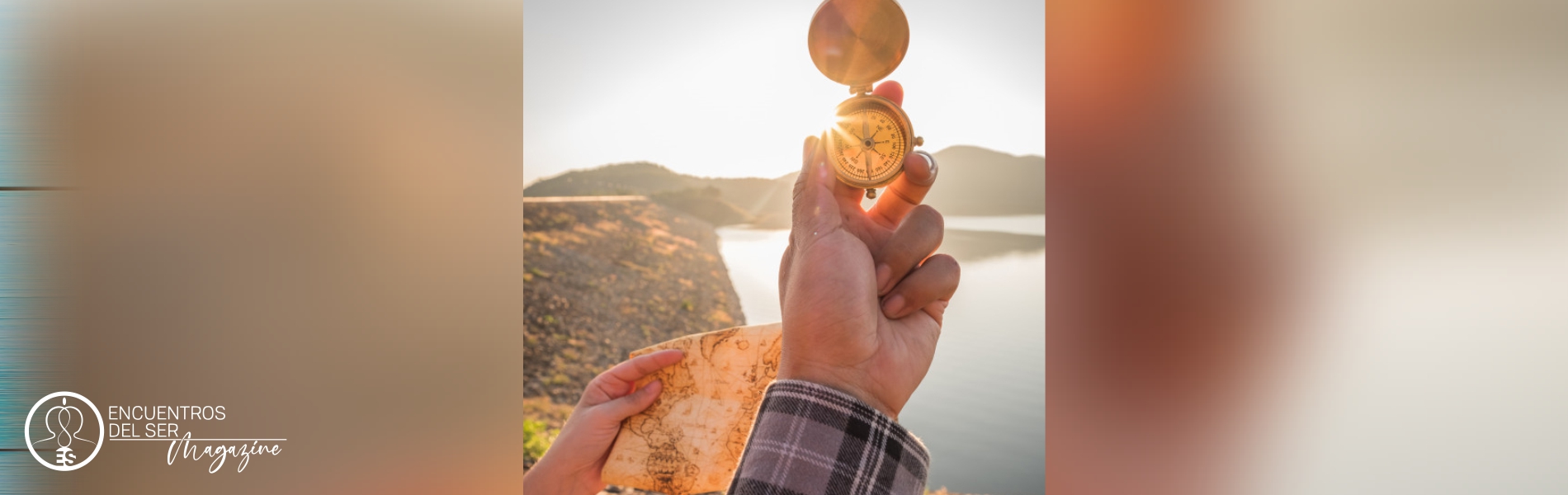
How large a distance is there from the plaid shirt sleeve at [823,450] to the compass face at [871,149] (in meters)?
0.53

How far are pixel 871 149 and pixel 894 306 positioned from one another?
0.35 meters

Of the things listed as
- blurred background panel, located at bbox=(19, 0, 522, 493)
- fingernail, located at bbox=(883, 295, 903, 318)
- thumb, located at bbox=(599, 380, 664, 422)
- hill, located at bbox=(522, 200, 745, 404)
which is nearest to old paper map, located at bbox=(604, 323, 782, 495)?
thumb, located at bbox=(599, 380, 664, 422)

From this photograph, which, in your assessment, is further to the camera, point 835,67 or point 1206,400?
point 835,67

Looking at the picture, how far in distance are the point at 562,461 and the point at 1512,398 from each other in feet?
6.90

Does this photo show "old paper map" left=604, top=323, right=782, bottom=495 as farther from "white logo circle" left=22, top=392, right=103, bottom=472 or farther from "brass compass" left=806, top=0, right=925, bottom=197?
"white logo circle" left=22, top=392, right=103, bottom=472

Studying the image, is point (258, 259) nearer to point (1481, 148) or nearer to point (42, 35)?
point (42, 35)

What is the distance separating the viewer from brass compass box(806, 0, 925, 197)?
1.41m

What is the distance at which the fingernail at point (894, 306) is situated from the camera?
1.35 m

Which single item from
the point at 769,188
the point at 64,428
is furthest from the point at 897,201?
the point at 769,188


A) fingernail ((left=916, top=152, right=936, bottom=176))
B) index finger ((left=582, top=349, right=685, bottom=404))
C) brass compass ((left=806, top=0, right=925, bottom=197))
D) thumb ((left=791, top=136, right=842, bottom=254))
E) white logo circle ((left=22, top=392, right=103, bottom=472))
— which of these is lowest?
white logo circle ((left=22, top=392, right=103, bottom=472))

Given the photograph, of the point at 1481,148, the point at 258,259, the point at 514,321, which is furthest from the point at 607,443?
the point at 1481,148

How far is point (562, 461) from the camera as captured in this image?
1.91m

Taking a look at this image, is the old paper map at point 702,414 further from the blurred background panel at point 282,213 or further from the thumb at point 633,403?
the blurred background panel at point 282,213

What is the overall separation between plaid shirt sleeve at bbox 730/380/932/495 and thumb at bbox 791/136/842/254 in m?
0.38
